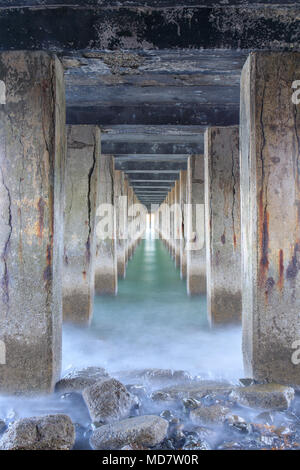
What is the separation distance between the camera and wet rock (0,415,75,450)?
7.40 feet

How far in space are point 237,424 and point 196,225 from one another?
4987 millimetres

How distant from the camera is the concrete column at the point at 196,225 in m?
7.17

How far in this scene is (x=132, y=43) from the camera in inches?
113

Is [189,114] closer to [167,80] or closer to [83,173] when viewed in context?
[167,80]

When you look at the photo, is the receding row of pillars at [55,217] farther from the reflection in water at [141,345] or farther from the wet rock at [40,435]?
the wet rock at [40,435]

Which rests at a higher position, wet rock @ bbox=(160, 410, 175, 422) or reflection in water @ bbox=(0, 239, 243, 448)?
wet rock @ bbox=(160, 410, 175, 422)

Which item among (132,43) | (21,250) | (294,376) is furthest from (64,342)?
(132,43)

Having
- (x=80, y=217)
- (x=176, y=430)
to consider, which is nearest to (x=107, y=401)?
(x=176, y=430)

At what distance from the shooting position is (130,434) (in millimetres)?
2350

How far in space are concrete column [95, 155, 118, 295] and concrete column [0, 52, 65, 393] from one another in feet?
13.9

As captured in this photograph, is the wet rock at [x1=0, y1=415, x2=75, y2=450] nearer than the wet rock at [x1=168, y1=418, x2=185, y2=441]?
Yes

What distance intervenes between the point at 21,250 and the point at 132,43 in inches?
78.7

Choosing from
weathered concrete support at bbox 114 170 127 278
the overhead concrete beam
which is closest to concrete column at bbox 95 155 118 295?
the overhead concrete beam

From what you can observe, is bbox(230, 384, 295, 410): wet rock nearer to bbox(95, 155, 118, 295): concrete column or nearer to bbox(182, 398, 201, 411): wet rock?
bbox(182, 398, 201, 411): wet rock
